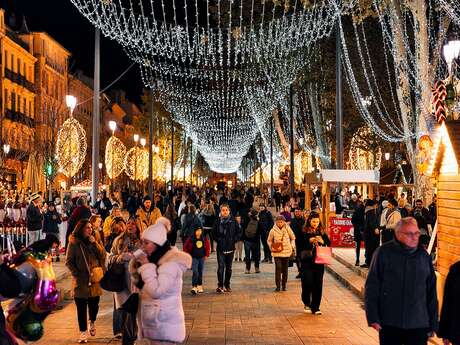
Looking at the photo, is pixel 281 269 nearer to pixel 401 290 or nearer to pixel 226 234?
pixel 226 234

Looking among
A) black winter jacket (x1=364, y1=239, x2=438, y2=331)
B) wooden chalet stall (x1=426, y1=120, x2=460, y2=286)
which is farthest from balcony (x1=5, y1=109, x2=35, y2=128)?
black winter jacket (x1=364, y1=239, x2=438, y2=331)

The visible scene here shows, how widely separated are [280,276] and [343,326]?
4.29 metres

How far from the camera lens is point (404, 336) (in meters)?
6.82

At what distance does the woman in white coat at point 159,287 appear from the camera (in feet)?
22.3

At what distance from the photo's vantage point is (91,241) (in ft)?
34.6

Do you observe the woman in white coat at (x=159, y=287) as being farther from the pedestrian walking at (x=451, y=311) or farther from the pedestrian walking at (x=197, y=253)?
the pedestrian walking at (x=197, y=253)

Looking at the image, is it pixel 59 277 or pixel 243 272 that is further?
pixel 243 272

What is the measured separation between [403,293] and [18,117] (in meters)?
62.6

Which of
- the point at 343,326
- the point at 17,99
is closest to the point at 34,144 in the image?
the point at 17,99

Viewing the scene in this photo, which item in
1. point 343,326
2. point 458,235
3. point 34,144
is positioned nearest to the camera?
point 458,235

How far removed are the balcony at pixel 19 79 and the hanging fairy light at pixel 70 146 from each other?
34962 millimetres

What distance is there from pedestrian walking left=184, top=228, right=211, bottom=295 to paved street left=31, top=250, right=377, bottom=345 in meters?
0.26

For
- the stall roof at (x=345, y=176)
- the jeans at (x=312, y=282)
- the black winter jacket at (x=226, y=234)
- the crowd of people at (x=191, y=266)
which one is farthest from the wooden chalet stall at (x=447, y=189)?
the stall roof at (x=345, y=176)

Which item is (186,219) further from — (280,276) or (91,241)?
(91,241)
